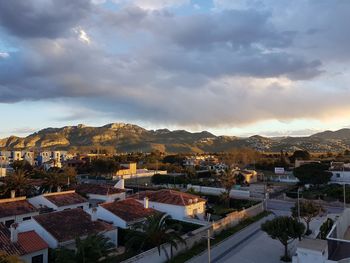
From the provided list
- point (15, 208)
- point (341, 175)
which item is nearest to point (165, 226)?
point (15, 208)

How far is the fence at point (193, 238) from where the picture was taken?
2373cm

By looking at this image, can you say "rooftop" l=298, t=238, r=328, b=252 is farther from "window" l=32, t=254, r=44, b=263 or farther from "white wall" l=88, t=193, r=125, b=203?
"white wall" l=88, t=193, r=125, b=203

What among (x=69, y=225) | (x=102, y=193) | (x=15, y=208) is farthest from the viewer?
(x=102, y=193)

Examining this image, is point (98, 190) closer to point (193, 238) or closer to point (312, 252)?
point (193, 238)

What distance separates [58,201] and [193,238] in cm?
1722

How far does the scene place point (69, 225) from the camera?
29203mm

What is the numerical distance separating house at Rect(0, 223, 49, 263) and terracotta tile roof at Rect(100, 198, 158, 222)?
359 inches

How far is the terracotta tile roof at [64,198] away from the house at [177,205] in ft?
24.5

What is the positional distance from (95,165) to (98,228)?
196 ft

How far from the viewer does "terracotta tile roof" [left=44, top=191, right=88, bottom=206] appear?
38.8 meters

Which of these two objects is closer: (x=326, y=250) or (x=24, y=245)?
(x=326, y=250)

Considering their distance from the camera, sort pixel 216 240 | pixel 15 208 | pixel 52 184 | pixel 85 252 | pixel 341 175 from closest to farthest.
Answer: pixel 85 252 < pixel 216 240 < pixel 15 208 < pixel 52 184 < pixel 341 175

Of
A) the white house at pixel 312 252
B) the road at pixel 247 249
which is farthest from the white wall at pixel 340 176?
the white house at pixel 312 252

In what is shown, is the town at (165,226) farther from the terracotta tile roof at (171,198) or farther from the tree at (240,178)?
the tree at (240,178)
